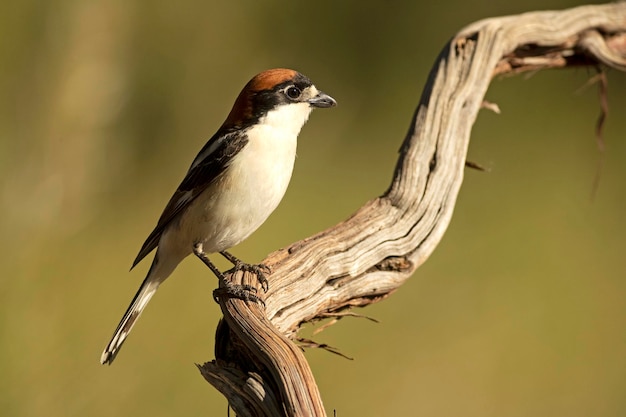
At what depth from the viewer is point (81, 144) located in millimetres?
3658

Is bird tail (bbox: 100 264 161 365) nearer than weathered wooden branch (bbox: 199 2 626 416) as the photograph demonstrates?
No

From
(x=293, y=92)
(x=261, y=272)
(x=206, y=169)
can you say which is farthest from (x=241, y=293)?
(x=293, y=92)

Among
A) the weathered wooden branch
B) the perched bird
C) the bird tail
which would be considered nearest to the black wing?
the perched bird

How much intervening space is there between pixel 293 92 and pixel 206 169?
0.34 m

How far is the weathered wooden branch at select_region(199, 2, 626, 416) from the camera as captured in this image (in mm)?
1789

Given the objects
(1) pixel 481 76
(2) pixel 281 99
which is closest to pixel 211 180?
(2) pixel 281 99

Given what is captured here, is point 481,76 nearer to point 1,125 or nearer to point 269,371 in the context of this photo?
point 269,371

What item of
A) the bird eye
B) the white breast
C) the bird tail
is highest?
the bird eye

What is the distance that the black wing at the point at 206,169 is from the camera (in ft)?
8.73

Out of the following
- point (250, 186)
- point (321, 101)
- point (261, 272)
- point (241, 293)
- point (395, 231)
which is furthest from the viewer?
point (321, 101)

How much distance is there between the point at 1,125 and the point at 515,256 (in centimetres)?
246

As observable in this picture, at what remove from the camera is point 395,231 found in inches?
93.7

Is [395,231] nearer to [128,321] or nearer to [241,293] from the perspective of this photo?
[241,293]

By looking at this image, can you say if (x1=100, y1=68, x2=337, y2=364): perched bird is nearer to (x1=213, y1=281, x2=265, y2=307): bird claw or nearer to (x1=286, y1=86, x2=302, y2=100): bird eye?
(x1=286, y1=86, x2=302, y2=100): bird eye
